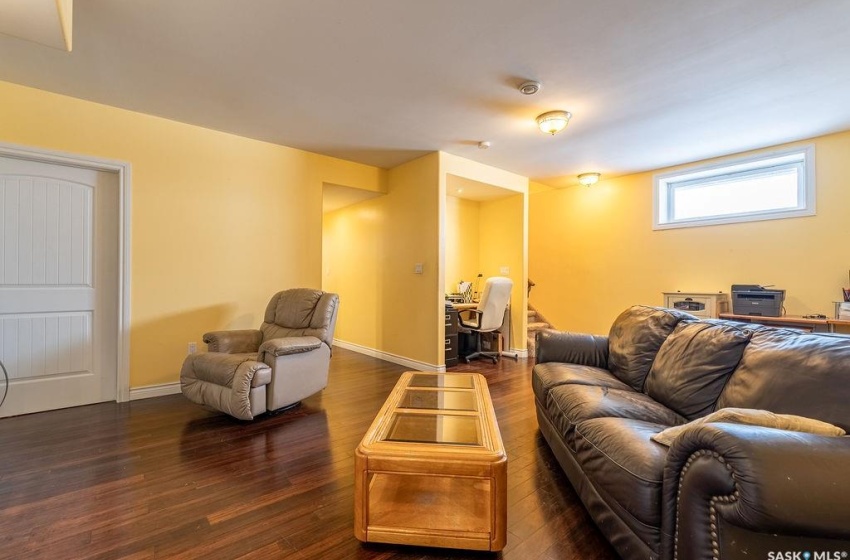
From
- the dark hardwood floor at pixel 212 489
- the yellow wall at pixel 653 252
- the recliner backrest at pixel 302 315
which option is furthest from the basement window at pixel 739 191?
the recliner backrest at pixel 302 315

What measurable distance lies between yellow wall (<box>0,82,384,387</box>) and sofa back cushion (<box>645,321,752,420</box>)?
3.53 meters

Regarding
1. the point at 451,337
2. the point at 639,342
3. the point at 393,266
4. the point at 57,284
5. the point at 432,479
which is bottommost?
the point at 432,479

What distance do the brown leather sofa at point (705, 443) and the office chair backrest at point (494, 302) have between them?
6.63ft

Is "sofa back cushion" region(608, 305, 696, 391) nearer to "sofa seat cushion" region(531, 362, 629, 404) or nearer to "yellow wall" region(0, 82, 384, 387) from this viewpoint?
"sofa seat cushion" region(531, 362, 629, 404)

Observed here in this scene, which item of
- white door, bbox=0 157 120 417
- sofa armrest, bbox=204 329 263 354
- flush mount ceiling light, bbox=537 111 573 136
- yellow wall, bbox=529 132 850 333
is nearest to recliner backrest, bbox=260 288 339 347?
sofa armrest, bbox=204 329 263 354

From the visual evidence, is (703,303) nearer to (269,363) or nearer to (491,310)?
(491,310)

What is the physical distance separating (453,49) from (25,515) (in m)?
3.27

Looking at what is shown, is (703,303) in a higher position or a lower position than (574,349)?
higher

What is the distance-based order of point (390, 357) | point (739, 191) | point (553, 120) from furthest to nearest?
point (390, 357) → point (739, 191) → point (553, 120)

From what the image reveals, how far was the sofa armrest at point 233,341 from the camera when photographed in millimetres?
3072

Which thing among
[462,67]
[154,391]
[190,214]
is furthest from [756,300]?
[154,391]

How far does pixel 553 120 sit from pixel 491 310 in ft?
7.62

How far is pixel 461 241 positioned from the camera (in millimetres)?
5668

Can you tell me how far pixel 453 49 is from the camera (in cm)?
228
